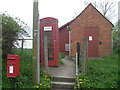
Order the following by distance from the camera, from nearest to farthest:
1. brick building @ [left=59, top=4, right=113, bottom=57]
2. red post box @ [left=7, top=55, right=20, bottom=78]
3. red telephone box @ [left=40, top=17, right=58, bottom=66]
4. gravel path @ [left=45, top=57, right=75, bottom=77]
Answer: red post box @ [left=7, top=55, right=20, bottom=78]
gravel path @ [left=45, top=57, right=75, bottom=77]
red telephone box @ [left=40, top=17, right=58, bottom=66]
brick building @ [left=59, top=4, right=113, bottom=57]

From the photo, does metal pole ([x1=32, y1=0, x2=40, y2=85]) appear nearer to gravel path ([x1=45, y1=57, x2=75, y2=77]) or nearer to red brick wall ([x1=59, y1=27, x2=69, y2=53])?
gravel path ([x1=45, y1=57, x2=75, y2=77])

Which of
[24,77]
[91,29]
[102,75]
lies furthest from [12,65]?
[91,29]

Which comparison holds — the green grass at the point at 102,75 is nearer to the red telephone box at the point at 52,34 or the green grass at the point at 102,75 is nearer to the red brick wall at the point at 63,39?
the red telephone box at the point at 52,34

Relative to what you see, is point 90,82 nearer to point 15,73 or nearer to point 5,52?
point 15,73

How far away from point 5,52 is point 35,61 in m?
1.62

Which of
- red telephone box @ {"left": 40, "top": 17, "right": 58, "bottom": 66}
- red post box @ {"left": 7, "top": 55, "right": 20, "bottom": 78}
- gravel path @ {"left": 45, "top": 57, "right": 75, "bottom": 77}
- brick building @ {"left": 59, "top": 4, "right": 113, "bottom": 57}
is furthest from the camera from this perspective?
brick building @ {"left": 59, "top": 4, "right": 113, "bottom": 57}

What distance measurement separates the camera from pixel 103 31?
38.4ft

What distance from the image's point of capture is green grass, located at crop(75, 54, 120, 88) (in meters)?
4.96

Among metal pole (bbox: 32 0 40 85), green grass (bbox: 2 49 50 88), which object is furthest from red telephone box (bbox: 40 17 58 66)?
metal pole (bbox: 32 0 40 85)

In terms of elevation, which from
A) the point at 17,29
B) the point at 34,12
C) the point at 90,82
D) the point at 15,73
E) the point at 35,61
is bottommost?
the point at 90,82

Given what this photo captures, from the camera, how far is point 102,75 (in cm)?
571

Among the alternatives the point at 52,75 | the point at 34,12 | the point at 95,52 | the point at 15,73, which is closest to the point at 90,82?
the point at 52,75

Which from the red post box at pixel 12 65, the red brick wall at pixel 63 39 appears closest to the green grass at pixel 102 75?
the red post box at pixel 12 65

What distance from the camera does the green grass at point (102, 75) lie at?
195 inches
